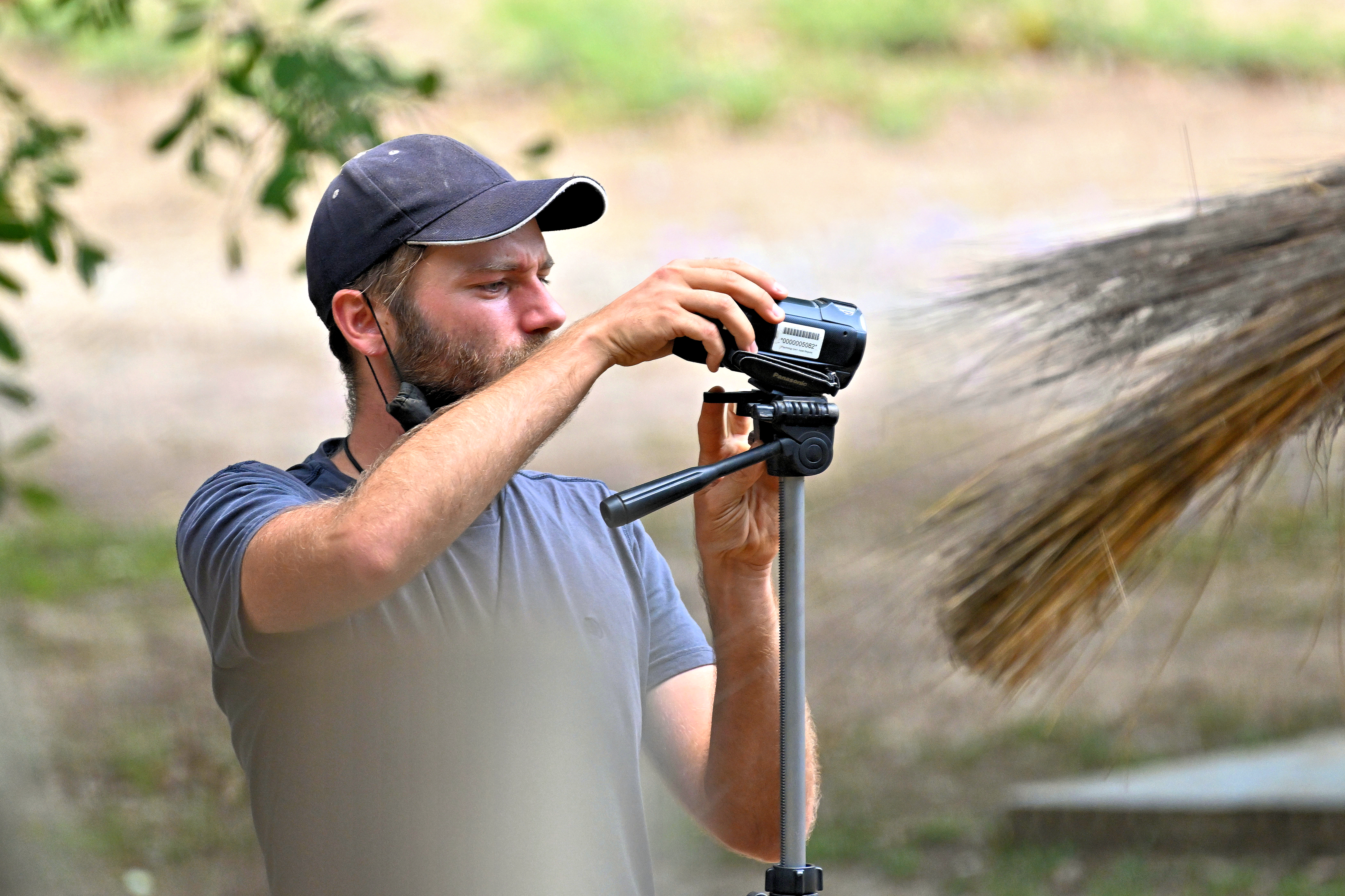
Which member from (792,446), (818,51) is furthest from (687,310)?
(818,51)

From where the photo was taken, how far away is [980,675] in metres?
1.30

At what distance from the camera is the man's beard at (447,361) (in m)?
1.20

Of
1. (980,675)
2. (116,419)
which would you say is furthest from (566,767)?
(116,419)

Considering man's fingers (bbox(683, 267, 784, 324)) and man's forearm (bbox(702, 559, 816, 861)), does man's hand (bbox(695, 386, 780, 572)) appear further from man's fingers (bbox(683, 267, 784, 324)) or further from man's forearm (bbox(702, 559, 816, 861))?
man's fingers (bbox(683, 267, 784, 324))

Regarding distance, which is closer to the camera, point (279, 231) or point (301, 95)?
point (301, 95)

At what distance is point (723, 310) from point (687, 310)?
0.03m

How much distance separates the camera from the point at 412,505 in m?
1.02

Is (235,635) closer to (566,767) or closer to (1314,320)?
(566,767)

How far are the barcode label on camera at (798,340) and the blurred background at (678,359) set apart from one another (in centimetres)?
31

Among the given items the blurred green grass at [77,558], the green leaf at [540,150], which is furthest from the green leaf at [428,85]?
the blurred green grass at [77,558]

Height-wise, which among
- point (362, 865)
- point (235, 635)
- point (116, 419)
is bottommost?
point (116, 419)

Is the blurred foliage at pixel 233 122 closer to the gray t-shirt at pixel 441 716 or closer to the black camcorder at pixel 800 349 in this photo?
the gray t-shirt at pixel 441 716

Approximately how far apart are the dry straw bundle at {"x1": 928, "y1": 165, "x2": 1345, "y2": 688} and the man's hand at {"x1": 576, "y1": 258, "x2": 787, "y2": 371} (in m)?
0.34

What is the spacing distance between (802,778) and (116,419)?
231 inches
